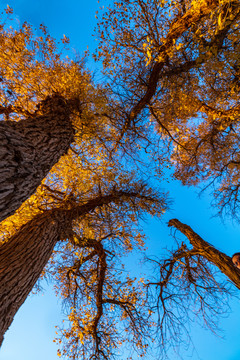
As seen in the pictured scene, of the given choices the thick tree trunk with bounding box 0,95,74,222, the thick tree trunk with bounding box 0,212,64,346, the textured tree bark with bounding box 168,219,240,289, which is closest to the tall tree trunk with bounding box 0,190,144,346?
the thick tree trunk with bounding box 0,212,64,346

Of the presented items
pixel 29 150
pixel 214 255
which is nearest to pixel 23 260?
pixel 29 150

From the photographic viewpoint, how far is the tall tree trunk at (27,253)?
287 centimetres

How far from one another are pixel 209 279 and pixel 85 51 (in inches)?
277

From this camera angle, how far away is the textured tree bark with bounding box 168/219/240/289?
10.0 ft

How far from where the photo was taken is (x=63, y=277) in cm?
606

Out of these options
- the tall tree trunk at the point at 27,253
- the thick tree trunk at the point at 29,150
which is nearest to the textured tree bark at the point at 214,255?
the tall tree trunk at the point at 27,253

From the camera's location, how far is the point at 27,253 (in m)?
3.53

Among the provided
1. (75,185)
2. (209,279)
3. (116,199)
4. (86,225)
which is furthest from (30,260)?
(209,279)

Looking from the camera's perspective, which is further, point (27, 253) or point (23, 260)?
point (27, 253)

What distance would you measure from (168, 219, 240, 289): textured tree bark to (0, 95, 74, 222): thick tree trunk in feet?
11.9

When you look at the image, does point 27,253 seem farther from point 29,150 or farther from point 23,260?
point 29,150

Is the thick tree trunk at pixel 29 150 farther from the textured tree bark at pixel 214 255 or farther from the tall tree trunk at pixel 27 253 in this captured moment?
the textured tree bark at pixel 214 255

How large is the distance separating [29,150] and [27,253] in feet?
6.75

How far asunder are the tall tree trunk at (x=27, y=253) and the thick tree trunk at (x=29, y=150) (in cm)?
126
